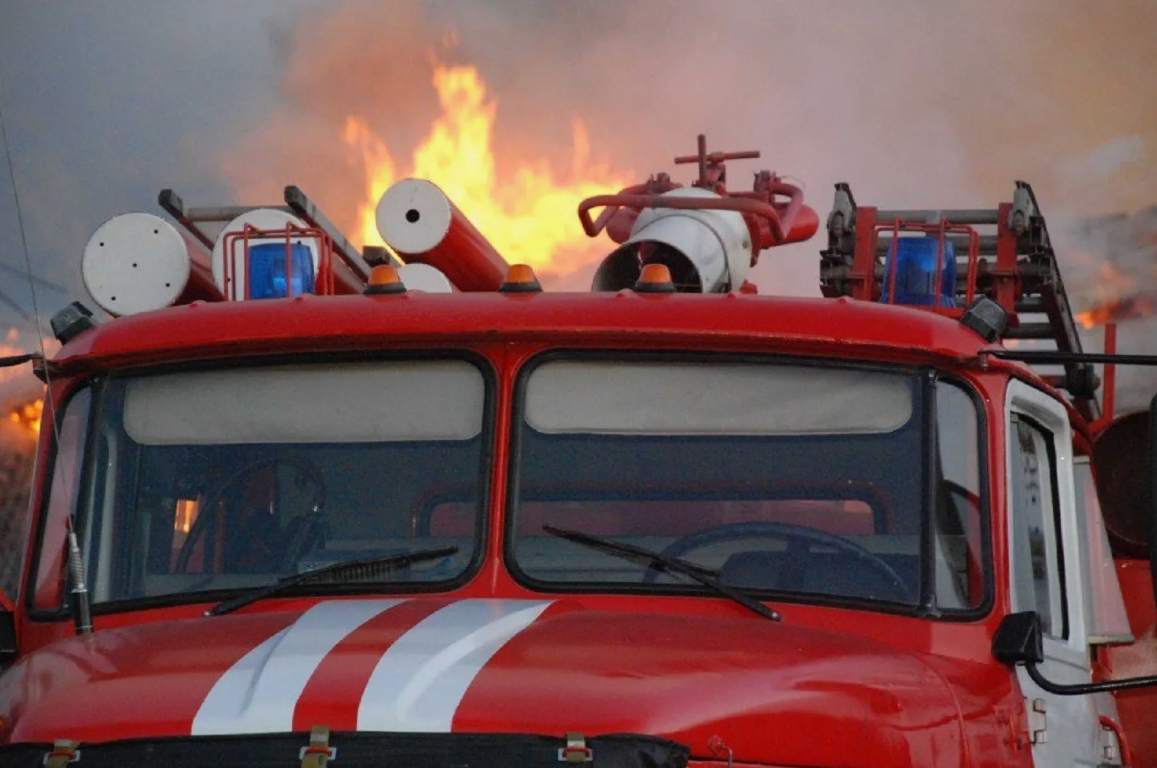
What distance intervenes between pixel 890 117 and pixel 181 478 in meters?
9.77

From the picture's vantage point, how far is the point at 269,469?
15.6ft

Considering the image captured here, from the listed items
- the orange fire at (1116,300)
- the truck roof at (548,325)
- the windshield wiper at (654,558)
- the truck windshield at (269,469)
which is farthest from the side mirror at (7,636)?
the orange fire at (1116,300)

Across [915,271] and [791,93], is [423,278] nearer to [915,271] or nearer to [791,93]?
[915,271]

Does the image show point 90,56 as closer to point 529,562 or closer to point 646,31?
point 646,31

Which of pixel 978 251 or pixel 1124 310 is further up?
pixel 1124 310

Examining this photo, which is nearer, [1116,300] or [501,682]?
[501,682]

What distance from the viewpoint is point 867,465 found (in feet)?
15.1

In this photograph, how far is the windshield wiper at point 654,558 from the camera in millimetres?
4359

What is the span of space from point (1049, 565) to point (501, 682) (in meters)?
1.83

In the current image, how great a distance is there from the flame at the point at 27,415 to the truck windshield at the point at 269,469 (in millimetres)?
4371

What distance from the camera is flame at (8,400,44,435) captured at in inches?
361

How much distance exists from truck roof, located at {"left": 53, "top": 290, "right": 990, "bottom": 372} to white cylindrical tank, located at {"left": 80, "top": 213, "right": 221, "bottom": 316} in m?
0.88

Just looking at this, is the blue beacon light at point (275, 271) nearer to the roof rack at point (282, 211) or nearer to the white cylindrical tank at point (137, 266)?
the white cylindrical tank at point (137, 266)

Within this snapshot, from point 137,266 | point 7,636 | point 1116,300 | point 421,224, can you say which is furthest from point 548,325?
point 1116,300
